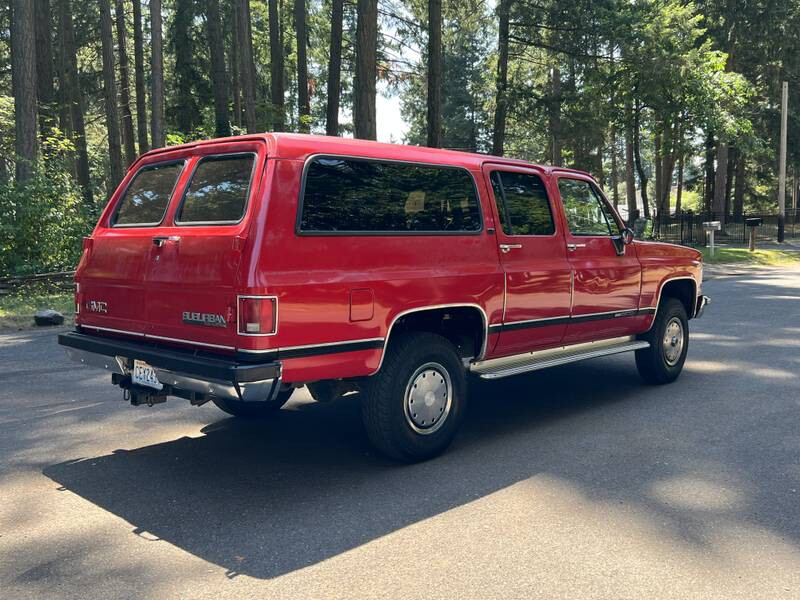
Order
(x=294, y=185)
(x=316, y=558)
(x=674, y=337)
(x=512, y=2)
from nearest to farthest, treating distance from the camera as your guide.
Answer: (x=316, y=558)
(x=294, y=185)
(x=674, y=337)
(x=512, y=2)

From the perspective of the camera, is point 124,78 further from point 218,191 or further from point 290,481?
point 290,481

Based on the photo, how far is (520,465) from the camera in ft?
16.9

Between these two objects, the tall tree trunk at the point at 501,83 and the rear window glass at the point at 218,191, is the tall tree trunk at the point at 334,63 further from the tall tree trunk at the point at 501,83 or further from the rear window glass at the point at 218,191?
the rear window glass at the point at 218,191

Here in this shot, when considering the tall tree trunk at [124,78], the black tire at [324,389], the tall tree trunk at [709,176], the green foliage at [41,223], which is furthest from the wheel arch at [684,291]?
the tall tree trunk at [709,176]

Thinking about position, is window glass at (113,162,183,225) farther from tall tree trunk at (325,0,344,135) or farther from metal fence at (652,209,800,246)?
metal fence at (652,209,800,246)

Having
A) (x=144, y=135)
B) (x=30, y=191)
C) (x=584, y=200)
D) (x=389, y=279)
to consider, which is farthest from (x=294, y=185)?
(x=144, y=135)

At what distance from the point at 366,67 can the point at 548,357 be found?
12217 millimetres

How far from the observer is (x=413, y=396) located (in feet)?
16.7

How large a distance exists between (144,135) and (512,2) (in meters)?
15.4

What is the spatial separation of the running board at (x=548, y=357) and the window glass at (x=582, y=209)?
1.02 meters

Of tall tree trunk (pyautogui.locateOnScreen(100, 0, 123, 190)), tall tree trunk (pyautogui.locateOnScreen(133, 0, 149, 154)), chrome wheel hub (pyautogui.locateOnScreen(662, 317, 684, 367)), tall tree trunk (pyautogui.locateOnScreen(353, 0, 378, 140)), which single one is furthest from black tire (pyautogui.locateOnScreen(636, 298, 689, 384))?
tall tree trunk (pyautogui.locateOnScreen(133, 0, 149, 154))

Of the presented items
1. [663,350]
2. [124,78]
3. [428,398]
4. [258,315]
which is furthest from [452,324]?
[124,78]

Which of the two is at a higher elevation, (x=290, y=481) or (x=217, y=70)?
(x=217, y=70)

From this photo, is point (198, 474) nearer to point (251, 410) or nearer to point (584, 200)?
point (251, 410)
